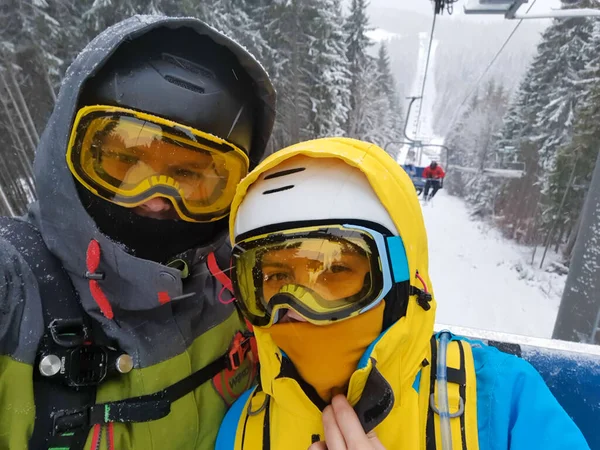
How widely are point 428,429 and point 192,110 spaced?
5.42 feet

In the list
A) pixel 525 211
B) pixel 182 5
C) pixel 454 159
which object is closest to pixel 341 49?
pixel 182 5

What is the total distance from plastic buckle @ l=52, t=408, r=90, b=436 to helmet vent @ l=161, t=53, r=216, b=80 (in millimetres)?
1477

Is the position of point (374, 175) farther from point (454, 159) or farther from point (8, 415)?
point (454, 159)

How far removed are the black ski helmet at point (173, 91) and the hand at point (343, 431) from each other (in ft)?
3.27

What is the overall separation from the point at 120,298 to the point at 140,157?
626 millimetres

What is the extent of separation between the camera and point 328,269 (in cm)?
156

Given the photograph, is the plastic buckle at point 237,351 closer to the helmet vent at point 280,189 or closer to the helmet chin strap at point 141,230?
the helmet chin strap at point 141,230

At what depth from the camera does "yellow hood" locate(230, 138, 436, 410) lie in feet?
4.85


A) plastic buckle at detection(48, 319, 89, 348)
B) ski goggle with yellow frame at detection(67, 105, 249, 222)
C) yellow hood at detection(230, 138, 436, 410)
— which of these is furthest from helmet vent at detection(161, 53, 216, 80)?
plastic buckle at detection(48, 319, 89, 348)

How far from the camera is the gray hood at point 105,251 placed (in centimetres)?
154

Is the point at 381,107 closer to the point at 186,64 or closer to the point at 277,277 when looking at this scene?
the point at 186,64

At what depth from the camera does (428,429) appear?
1509 millimetres

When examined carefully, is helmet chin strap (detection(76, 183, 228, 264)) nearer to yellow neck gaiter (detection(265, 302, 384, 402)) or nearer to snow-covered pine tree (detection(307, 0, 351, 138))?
yellow neck gaiter (detection(265, 302, 384, 402))

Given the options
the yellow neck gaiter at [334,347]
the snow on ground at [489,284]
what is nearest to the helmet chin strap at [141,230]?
the yellow neck gaiter at [334,347]
